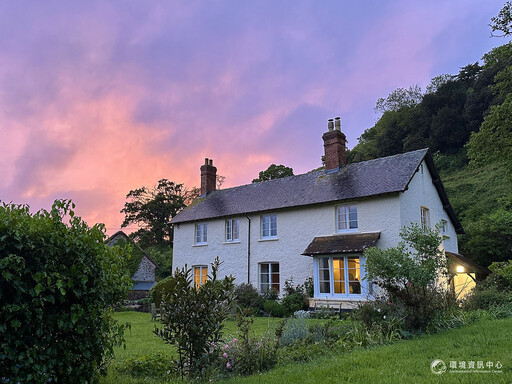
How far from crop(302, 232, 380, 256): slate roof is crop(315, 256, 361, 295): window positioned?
0.57 meters

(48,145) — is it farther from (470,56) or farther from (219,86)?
(470,56)

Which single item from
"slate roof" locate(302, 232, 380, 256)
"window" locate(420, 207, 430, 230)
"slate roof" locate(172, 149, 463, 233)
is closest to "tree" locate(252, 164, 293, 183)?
"slate roof" locate(172, 149, 463, 233)

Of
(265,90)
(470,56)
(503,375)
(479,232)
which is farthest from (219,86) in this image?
(470,56)

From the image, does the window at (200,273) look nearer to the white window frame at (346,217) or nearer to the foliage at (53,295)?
the white window frame at (346,217)

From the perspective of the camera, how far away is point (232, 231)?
22578 mm

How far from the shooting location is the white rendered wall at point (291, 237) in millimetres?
16906

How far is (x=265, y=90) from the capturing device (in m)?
16.9

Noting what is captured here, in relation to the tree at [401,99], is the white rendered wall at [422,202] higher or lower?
lower

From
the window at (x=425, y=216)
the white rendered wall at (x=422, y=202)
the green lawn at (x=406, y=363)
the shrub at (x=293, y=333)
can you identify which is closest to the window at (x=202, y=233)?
the white rendered wall at (x=422, y=202)

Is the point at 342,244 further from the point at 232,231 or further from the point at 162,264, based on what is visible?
the point at 162,264

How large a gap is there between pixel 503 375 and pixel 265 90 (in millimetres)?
14135

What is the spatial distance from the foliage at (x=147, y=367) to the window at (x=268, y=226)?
14.4 meters

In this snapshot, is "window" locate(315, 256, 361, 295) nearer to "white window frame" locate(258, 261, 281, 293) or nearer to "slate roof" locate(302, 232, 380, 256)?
"slate roof" locate(302, 232, 380, 256)

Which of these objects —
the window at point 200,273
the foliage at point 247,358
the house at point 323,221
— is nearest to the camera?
the foliage at point 247,358
